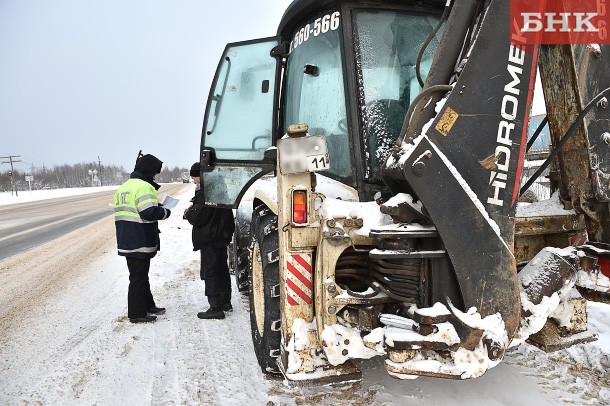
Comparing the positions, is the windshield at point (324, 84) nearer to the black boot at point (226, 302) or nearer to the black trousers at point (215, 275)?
the black trousers at point (215, 275)

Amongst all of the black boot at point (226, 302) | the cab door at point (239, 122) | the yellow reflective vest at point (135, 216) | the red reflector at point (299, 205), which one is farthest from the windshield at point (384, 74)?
the yellow reflective vest at point (135, 216)

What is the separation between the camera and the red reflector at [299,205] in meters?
2.58

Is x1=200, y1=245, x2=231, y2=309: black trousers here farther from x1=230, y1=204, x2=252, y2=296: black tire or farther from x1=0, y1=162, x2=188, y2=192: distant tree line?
x1=0, y1=162, x2=188, y2=192: distant tree line

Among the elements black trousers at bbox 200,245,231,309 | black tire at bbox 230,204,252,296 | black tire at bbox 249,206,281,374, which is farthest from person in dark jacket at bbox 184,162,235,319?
black tire at bbox 249,206,281,374

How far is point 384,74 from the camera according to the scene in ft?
10.1

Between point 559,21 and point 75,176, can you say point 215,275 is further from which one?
point 75,176

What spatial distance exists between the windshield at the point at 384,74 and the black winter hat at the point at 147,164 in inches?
119

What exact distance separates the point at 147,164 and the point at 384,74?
314cm

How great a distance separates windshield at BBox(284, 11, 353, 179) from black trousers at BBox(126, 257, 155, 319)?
251cm

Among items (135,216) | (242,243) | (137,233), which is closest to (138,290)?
(137,233)

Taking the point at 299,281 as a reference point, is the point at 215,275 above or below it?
below

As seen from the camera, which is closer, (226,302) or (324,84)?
(324,84)

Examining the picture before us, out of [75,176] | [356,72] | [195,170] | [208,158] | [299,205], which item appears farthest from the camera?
[75,176]

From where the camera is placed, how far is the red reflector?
8.46 ft
